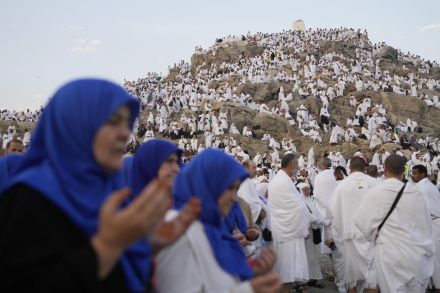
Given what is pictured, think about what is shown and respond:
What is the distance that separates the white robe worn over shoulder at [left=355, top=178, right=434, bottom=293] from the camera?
4836mm

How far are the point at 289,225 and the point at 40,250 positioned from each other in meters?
5.21

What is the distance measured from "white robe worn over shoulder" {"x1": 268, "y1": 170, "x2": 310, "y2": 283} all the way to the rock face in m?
50.0

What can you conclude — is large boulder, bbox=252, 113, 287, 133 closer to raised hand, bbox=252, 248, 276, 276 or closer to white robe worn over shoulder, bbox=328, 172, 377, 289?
white robe worn over shoulder, bbox=328, 172, 377, 289

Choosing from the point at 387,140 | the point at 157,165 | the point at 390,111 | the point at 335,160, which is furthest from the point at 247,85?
the point at 157,165

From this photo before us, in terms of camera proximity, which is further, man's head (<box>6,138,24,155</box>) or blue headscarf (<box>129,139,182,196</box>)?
man's head (<box>6,138,24,155</box>)

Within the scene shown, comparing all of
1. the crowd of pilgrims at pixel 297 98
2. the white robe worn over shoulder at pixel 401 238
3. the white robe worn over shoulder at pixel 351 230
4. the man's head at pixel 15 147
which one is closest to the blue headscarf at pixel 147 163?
the man's head at pixel 15 147

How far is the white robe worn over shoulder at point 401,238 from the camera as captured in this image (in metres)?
4.84

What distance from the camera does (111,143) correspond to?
162 centimetres

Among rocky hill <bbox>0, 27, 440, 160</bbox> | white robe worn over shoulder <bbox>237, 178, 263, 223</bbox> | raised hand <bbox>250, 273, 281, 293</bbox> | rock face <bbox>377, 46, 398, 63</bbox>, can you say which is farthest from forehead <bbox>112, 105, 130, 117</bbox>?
rock face <bbox>377, 46, 398, 63</bbox>

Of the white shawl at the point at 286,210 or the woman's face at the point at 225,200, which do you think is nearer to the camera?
the woman's face at the point at 225,200

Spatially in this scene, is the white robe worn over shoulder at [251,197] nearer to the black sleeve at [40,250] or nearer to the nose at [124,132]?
the nose at [124,132]

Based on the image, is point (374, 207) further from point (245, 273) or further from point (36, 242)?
point (36, 242)

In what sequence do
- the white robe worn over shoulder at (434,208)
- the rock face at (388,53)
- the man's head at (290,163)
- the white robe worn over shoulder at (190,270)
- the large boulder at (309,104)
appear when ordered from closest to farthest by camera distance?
1. the white robe worn over shoulder at (190,270)
2. the man's head at (290,163)
3. the white robe worn over shoulder at (434,208)
4. the large boulder at (309,104)
5. the rock face at (388,53)

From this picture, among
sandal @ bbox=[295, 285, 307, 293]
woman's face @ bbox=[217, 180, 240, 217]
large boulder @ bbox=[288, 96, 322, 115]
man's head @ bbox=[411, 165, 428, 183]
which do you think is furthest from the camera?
large boulder @ bbox=[288, 96, 322, 115]
